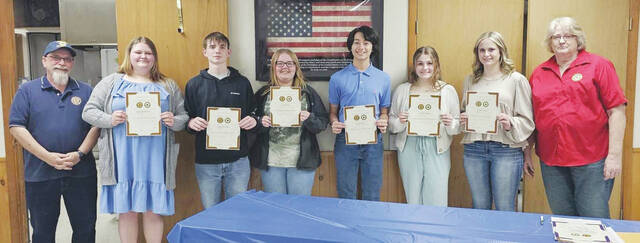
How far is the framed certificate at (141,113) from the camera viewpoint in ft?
8.05

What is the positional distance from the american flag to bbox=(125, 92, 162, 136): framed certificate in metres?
1.04

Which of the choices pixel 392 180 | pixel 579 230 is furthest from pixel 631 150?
pixel 579 230

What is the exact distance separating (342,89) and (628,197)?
92.6 inches

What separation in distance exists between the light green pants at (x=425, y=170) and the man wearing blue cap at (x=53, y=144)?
211cm

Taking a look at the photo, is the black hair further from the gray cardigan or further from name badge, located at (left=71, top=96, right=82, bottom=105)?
name badge, located at (left=71, top=96, right=82, bottom=105)

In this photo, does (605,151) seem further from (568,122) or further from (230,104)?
(230,104)

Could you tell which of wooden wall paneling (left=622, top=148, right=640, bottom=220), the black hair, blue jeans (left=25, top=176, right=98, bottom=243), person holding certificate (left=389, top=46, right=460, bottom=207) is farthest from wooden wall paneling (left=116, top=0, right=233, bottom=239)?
wooden wall paneling (left=622, top=148, right=640, bottom=220)

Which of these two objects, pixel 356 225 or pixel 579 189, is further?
pixel 579 189

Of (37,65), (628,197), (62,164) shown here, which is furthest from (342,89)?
(37,65)

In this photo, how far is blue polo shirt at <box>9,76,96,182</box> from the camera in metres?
2.54

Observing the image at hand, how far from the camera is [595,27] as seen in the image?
3.05 m

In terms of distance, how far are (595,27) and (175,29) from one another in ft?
10.4

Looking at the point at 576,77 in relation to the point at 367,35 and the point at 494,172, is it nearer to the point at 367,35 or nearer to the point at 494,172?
the point at 494,172

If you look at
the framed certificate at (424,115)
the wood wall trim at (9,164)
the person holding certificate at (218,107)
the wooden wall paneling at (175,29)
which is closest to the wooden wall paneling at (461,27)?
the framed certificate at (424,115)
